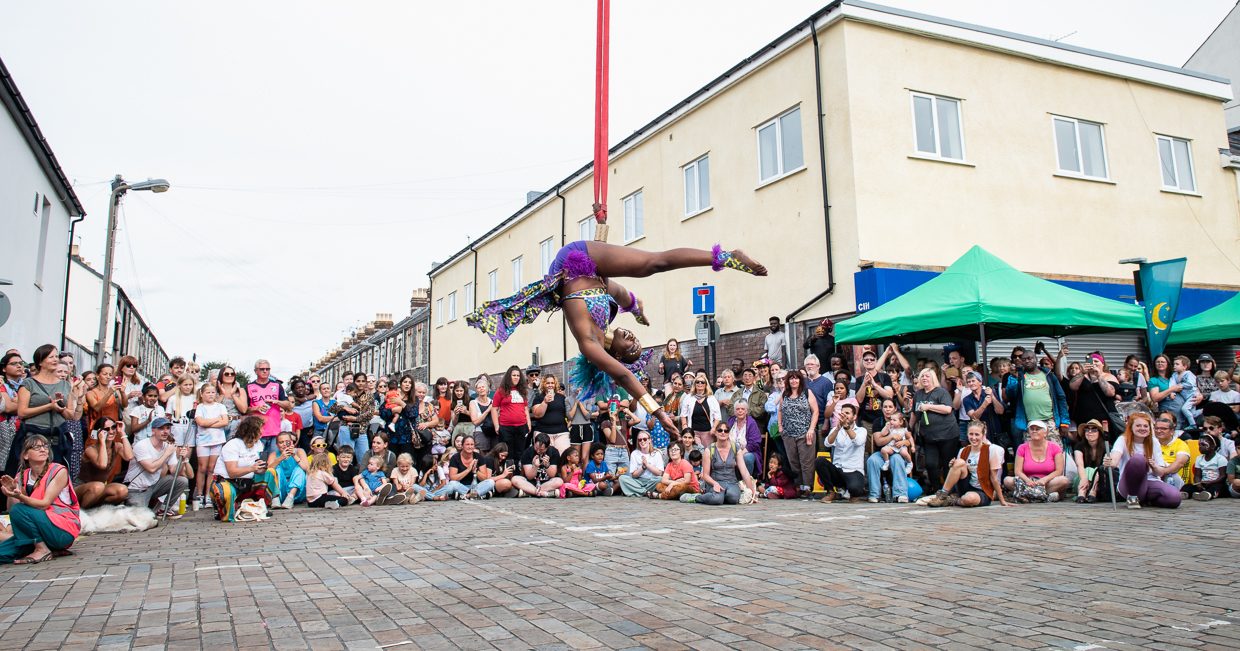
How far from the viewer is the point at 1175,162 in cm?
1656

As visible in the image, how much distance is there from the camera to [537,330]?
76.7 ft

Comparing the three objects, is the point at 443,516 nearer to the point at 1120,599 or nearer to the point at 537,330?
the point at 1120,599

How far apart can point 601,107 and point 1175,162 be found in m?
15.9

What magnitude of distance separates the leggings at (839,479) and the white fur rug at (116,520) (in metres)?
7.18

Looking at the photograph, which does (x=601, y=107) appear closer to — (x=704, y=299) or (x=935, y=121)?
(x=704, y=299)

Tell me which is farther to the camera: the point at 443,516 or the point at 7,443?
the point at 443,516

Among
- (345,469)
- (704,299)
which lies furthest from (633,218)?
(345,469)

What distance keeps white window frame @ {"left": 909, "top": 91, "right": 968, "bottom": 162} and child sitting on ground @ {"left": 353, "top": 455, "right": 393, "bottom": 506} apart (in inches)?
377

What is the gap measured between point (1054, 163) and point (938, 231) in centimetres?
318

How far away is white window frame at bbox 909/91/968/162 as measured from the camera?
45.0 ft

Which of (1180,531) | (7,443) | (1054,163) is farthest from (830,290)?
(7,443)

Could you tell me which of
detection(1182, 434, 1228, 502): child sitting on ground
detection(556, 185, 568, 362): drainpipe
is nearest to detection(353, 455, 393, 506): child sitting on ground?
detection(1182, 434, 1228, 502): child sitting on ground

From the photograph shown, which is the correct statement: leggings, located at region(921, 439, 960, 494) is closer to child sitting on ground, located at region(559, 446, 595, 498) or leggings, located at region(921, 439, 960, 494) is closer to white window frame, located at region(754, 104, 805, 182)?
child sitting on ground, located at region(559, 446, 595, 498)

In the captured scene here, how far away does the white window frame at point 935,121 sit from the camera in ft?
45.0
